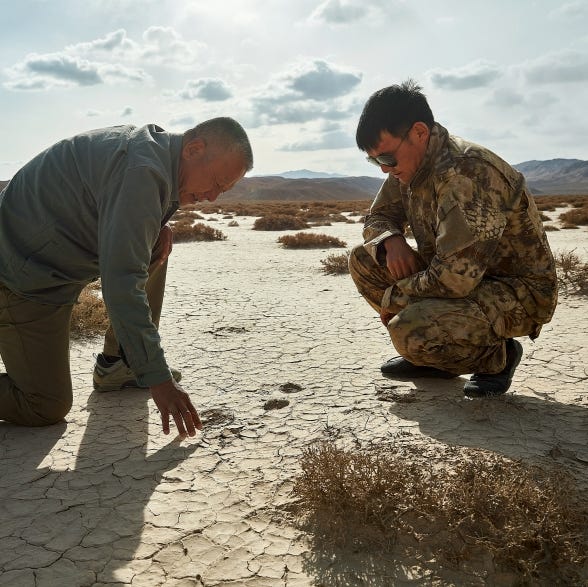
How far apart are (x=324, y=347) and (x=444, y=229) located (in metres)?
1.42

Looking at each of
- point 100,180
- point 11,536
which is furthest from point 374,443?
point 100,180

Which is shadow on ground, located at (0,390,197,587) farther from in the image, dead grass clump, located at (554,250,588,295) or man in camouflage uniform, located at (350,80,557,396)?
dead grass clump, located at (554,250,588,295)

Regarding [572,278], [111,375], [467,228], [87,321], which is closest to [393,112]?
[467,228]

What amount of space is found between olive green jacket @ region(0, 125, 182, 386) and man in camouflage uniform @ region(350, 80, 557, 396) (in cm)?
106

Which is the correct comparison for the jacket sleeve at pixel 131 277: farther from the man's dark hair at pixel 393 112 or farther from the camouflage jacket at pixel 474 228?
the camouflage jacket at pixel 474 228

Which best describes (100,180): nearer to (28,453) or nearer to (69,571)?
(28,453)

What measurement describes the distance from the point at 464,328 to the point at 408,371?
1.81ft

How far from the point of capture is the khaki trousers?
246 centimetres

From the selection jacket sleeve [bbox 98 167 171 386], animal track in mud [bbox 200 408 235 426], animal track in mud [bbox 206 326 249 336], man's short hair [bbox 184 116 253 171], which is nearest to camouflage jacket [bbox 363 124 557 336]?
man's short hair [bbox 184 116 253 171]

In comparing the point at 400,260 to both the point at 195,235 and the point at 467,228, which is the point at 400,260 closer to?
the point at 467,228

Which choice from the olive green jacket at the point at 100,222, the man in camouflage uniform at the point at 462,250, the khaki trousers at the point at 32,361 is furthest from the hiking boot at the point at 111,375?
the man in camouflage uniform at the point at 462,250

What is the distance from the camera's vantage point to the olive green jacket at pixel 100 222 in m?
1.90

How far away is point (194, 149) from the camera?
2.23 meters

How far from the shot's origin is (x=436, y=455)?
2156mm
